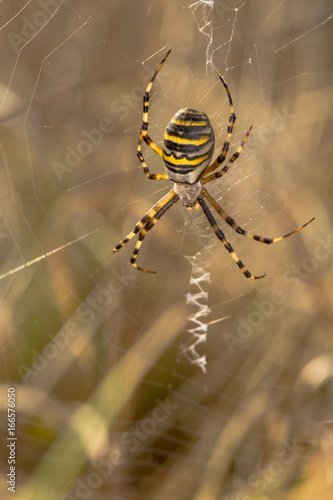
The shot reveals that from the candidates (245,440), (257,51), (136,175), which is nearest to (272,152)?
(257,51)

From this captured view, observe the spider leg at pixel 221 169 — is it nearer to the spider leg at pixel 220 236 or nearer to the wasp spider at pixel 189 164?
the wasp spider at pixel 189 164

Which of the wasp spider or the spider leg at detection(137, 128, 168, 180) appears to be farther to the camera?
the spider leg at detection(137, 128, 168, 180)

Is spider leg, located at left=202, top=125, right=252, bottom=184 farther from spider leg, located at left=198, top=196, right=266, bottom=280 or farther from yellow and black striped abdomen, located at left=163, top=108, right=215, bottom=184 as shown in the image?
spider leg, located at left=198, top=196, right=266, bottom=280

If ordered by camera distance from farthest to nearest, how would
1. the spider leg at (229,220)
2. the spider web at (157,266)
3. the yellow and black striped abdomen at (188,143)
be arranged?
the spider leg at (229,220) < the spider web at (157,266) < the yellow and black striped abdomen at (188,143)

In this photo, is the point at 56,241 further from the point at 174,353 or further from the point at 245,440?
the point at 245,440

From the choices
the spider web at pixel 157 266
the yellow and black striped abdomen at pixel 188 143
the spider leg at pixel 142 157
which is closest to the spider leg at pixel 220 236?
the spider web at pixel 157 266

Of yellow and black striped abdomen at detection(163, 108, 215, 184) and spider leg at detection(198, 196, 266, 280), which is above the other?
yellow and black striped abdomen at detection(163, 108, 215, 184)

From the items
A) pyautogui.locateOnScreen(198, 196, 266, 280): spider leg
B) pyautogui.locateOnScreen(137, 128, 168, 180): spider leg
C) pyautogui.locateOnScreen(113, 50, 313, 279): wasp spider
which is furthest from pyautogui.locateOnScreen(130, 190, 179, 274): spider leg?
pyautogui.locateOnScreen(137, 128, 168, 180): spider leg

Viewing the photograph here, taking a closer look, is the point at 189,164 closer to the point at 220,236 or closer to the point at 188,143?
the point at 188,143
